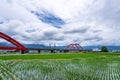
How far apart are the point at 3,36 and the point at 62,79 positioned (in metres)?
83.6

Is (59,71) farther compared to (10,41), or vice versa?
(10,41)

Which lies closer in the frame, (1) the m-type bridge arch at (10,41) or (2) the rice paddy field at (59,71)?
(2) the rice paddy field at (59,71)

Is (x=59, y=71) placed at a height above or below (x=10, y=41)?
below

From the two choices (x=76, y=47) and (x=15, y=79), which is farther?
(x=76, y=47)

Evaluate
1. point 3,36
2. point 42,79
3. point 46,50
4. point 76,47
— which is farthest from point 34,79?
point 76,47

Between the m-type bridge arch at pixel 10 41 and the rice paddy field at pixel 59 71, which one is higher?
the m-type bridge arch at pixel 10 41

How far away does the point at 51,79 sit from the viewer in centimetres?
1063

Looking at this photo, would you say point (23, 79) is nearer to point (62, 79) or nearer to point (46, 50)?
point (62, 79)

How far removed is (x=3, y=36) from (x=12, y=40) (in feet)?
21.7

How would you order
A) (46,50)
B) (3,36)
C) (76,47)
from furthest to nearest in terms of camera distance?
(76,47) < (46,50) < (3,36)

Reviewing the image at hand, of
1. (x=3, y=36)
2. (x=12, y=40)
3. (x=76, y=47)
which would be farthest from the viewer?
(x=76, y=47)

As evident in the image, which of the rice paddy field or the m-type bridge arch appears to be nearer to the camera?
the rice paddy field

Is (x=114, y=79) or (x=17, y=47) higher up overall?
(x=17, y=47)

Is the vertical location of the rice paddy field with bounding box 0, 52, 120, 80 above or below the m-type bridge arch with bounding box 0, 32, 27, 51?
below
